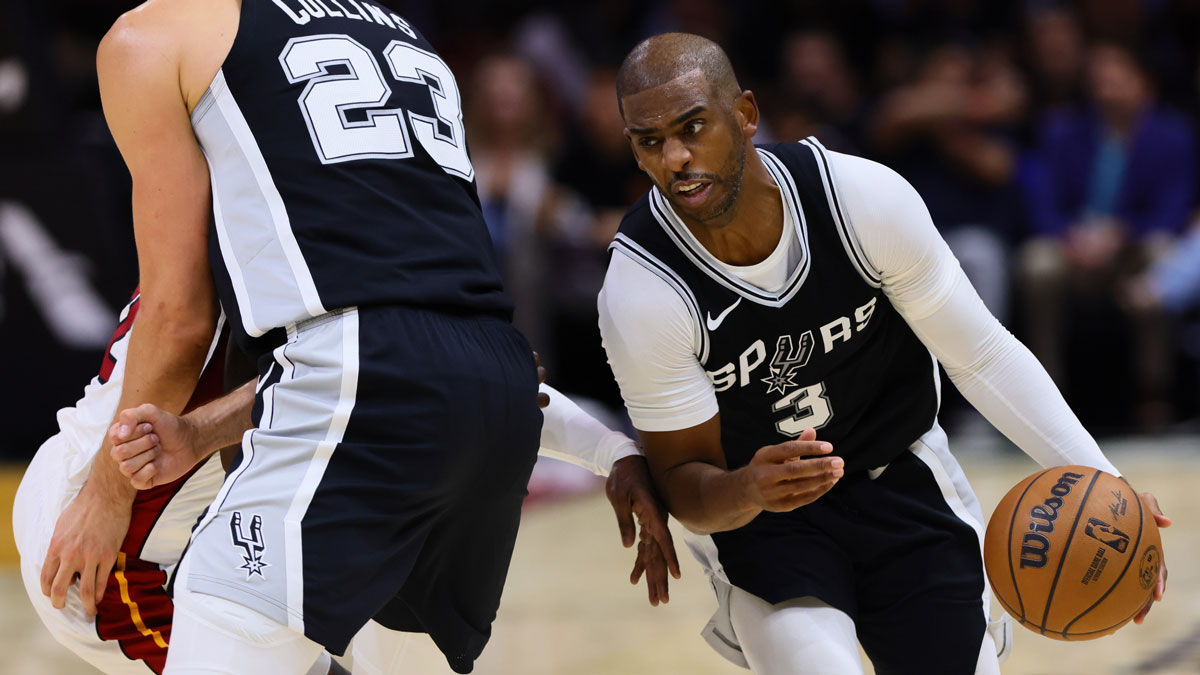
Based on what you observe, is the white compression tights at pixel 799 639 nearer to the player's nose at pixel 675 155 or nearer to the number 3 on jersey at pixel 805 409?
the number 3 on jersey at pixel 805 409

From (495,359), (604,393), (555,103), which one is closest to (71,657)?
(495,359)

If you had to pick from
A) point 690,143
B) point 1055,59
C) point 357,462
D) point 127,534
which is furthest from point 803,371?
point 1055,59

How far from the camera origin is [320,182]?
252 centimetres

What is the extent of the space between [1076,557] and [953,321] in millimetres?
572

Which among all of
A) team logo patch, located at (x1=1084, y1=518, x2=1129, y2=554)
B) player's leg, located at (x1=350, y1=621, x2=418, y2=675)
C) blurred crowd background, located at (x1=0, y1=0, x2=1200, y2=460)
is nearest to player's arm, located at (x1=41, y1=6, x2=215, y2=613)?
player's leg, located at (x1=350, y1=621, x2=418, y2=675)

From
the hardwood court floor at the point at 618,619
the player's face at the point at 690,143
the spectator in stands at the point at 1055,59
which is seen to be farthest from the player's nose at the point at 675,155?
the spectator in stands at the point at 1055,59

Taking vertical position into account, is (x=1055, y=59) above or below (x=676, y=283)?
below

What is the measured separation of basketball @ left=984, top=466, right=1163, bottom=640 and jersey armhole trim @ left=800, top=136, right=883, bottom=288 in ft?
1.92

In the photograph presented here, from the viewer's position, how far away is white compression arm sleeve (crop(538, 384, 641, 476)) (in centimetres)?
325

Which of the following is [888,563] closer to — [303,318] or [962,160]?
[303,318]

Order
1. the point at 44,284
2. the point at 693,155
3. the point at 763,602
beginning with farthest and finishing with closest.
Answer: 1. the point at 44,284
2. the point at 763,602
3. the point at 693,155

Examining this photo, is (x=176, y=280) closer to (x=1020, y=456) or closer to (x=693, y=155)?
(x=693, y=155)

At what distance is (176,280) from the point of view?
2.51 metres

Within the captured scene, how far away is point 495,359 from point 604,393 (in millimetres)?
5914
